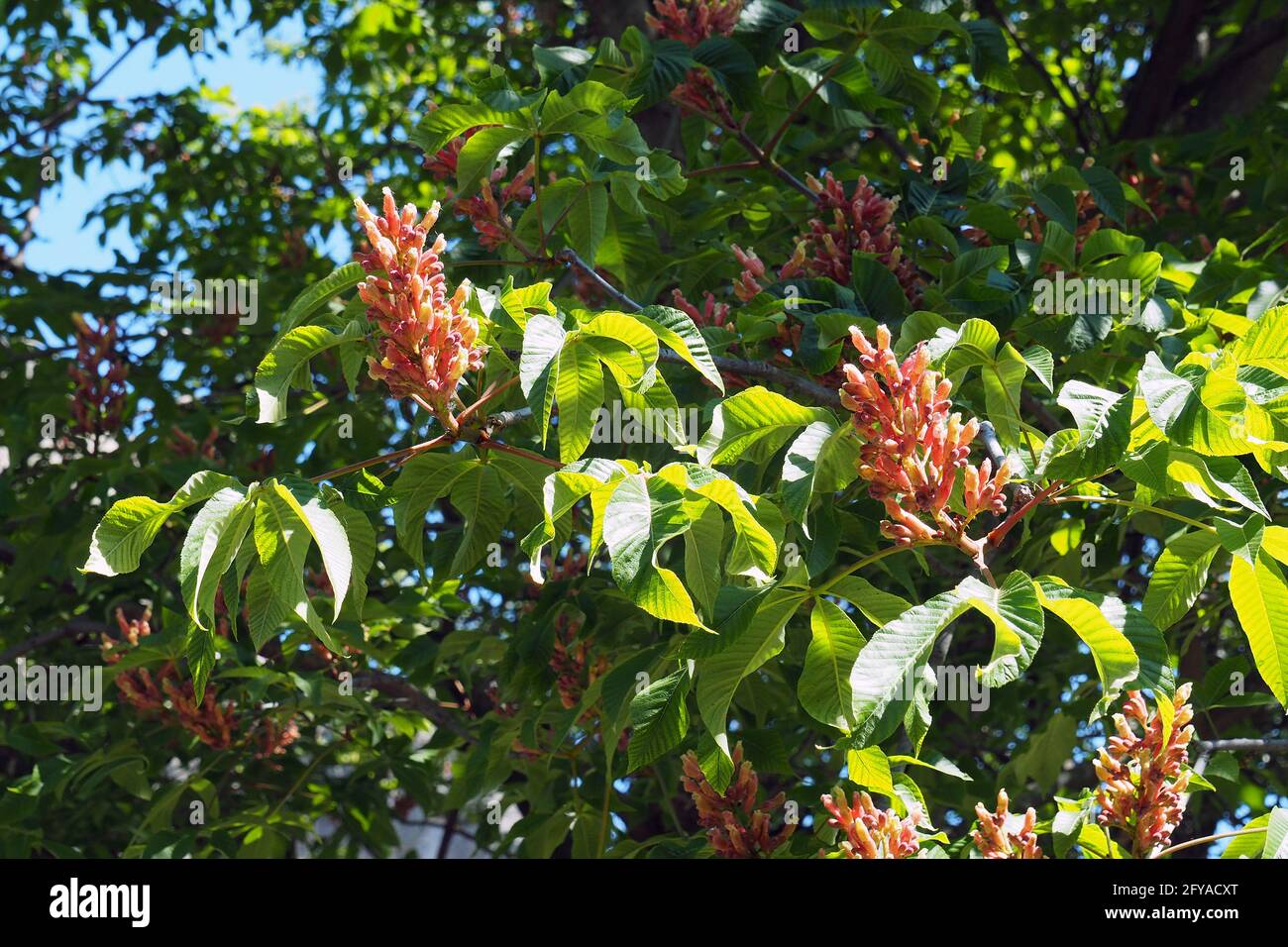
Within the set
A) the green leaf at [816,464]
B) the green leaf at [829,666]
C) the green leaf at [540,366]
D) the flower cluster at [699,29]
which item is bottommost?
the green leaf at [829,666]

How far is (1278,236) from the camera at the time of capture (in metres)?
3.22

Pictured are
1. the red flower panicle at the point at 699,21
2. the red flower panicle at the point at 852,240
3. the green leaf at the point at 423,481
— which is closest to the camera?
the green leaf at the point at 423,481

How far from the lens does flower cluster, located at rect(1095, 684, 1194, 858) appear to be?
216cm

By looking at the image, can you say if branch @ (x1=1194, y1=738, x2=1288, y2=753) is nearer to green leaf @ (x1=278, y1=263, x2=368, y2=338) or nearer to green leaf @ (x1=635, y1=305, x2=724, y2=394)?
green leaf @ (x1=635, y1=305, x2=724, y2=394)

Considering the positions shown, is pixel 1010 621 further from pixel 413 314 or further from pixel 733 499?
pixel 413 314

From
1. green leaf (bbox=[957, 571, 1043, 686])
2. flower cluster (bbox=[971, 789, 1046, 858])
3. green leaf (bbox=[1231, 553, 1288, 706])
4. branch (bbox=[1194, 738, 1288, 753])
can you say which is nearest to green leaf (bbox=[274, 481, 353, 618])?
green leaf (bbox=[957, 571, 1043, 686])

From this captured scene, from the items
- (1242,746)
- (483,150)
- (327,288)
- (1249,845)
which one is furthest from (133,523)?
(1242,746)

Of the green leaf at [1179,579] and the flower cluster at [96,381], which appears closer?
the green leaf at [1179,579]

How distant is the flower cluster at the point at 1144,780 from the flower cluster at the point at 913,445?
1.86 feet

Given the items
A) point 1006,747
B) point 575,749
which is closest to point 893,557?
point 575,749

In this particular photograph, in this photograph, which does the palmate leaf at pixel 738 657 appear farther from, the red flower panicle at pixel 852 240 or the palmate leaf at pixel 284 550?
the red flower panicle at pixel 852 240

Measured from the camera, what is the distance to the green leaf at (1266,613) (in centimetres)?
185

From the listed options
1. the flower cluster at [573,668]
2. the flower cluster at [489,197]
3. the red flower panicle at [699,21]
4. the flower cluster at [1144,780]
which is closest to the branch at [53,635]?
the flower cluster at [573,668]

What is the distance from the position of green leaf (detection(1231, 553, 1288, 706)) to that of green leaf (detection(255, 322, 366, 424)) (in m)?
1.40
